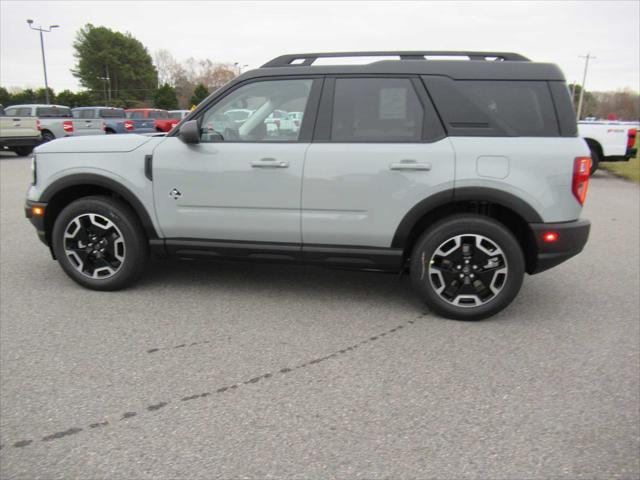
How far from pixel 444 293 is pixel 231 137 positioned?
6.86 feet

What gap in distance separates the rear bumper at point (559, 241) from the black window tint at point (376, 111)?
1.13 m

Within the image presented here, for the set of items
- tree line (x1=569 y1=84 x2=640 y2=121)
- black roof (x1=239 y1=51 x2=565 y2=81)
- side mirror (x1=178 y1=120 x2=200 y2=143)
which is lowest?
side mirror (x1=178 y1=120 x2=200 y2=143)

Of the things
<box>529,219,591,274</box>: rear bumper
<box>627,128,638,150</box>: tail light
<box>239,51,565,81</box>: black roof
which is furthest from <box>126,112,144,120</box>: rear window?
<box>529,219,591,274</box>: rear bumper

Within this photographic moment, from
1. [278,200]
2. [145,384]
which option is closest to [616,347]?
[278,200]

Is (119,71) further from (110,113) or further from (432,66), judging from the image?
(432,66)

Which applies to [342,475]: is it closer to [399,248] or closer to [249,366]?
[249,366]

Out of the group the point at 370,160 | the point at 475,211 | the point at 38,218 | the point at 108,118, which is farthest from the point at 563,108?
the point at 108,118

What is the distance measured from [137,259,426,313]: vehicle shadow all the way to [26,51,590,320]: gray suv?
42 centimetres

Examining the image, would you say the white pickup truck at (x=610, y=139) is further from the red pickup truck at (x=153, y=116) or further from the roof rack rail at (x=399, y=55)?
the red pickup truck at (x=153, y=116)

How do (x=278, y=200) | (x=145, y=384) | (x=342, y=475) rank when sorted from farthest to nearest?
(x=278, y=200) → (x=145, y=384) → (x=342, y=475)

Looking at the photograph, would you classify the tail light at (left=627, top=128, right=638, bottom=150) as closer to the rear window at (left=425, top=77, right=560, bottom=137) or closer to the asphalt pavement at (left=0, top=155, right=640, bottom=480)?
the asphalt pavement at (left=0, top=155, right=640, bottom=480)

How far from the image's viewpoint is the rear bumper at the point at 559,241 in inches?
147

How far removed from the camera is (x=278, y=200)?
402 centimetres

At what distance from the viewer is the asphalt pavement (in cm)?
231
